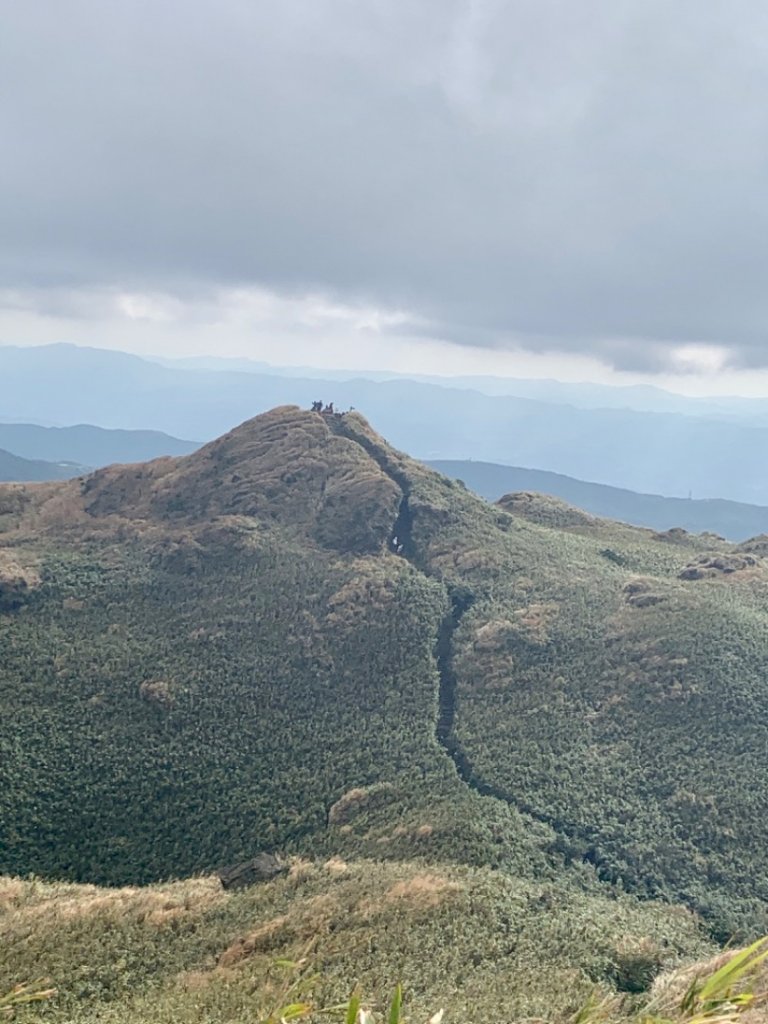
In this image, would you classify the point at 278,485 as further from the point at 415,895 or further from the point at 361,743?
the point at 415,895

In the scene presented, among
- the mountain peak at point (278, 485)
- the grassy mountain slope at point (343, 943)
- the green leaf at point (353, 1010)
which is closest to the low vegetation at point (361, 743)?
the grassy mountain slope at point (343, 943)

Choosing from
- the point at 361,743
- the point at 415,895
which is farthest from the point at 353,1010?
the point at 361,743

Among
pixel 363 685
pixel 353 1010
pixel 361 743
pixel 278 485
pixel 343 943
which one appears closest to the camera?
pixel 353 1010

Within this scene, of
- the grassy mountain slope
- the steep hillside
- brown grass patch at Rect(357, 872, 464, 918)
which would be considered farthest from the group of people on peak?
brown grass patch at Rect(357, 872, 464, 918)

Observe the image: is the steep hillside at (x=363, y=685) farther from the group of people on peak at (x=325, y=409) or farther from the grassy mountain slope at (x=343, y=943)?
the group of people on peak at (x=325, y=409)

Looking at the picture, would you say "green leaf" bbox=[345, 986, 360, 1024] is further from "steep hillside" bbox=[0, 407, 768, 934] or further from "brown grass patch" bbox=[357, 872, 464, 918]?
"steep hillside" bbox=[0, 407, 768, 934]

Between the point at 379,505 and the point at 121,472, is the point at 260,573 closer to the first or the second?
the point at 379,505

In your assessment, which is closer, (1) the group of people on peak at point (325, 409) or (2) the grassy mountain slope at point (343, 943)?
(2) the grassy mountain slope at point (343, 943)

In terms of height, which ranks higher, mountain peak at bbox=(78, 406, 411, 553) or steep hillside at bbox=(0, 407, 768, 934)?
mountain peak at bbox=(78, 406, 411, 553)

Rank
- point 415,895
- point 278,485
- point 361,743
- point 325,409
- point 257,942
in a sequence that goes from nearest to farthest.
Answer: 1. point 257,942
2. point 415,895
3. point 361,743
4. point 278,485
5. point 325,409
